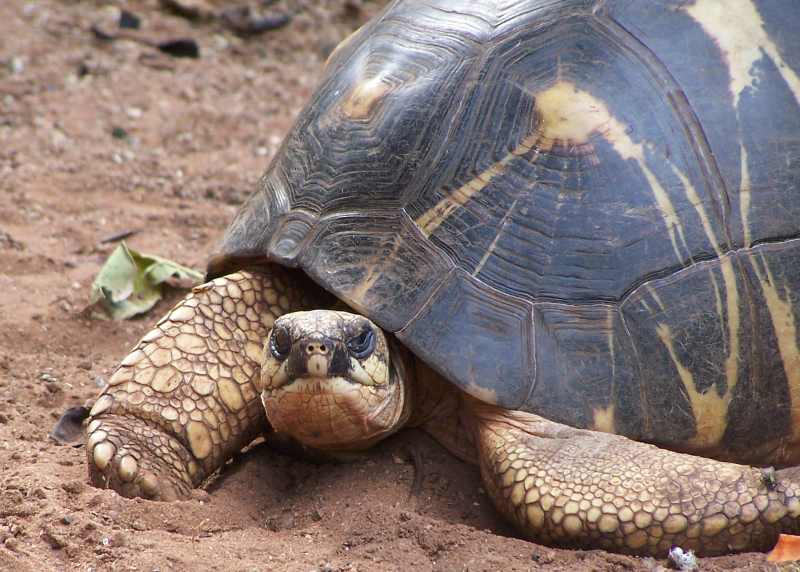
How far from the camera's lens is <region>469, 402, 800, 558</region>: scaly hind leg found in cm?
282

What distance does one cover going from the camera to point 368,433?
311 cm

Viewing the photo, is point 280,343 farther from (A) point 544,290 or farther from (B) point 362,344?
(A) point 544,290

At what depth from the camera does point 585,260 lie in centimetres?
306

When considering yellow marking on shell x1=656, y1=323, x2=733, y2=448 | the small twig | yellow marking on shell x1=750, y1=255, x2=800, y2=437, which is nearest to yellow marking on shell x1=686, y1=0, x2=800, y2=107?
yellow marking on shell x1=750, y1=255, x2=800, y2=437

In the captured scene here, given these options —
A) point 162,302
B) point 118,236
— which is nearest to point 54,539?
point 162,302

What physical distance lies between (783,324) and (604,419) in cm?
62

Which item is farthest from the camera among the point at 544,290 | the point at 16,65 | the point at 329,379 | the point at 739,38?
the point at 16,65

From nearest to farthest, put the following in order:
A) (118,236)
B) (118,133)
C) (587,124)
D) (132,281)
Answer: (587,124) < (132,281) < (118,236) < (118,133)

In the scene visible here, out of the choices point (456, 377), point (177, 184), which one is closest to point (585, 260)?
point (456, 377)

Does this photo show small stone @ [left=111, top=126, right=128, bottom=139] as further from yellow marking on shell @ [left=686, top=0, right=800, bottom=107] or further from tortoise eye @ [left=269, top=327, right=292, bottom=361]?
yellow marking on shell @ [left=686, top=0, right=800, bottom=107]

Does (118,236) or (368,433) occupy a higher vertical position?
(368,433)

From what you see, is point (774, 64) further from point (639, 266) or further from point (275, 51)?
point (275, 51)

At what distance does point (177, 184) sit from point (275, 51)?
2.69 meters

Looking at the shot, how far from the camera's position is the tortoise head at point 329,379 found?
9.40 ft
